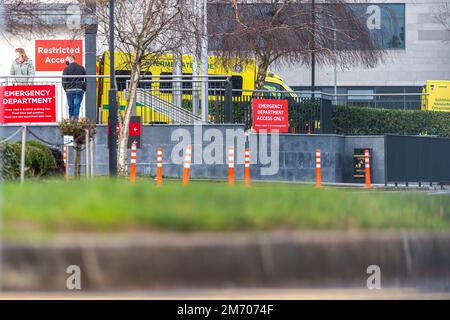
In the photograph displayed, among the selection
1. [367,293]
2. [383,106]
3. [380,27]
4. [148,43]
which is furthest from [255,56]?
[367,293]

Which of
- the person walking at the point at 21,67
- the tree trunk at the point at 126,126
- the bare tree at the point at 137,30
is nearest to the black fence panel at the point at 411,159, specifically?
the bare tree at the point at 137,30

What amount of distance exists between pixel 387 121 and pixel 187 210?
115ft

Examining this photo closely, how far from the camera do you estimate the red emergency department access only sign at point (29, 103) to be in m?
28.7

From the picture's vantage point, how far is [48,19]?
3325cm

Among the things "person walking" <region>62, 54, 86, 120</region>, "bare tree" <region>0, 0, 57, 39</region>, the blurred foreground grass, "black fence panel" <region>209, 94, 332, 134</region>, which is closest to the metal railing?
"black fence panel" <region>209, 94, 332, 134</region>

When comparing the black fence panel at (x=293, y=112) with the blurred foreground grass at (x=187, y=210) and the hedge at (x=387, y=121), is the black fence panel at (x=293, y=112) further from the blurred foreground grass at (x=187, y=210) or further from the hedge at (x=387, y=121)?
the blurred foreground grass at (x=187, y=210)

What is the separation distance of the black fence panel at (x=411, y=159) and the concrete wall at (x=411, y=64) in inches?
1136

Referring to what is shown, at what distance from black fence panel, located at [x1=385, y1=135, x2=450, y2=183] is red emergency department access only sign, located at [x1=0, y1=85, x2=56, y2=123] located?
33.2 feet

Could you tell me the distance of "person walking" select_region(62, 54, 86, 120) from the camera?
29.8 m

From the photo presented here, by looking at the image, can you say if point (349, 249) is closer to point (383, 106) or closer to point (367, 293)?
point (367, 293)

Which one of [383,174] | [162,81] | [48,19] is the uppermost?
[48,19]

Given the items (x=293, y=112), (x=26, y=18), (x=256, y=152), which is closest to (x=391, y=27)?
(x=293, y=112)
